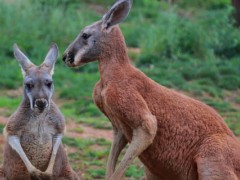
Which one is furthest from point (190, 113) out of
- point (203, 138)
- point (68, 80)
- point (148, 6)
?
point (148, 6)

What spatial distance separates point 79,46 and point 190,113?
3.48 feet

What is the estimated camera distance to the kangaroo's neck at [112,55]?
20.8ft

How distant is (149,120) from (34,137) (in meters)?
1.03

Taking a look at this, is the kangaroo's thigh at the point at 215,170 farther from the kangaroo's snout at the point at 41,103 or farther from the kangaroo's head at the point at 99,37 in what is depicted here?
the kangaroo's snout at the point at 41,103

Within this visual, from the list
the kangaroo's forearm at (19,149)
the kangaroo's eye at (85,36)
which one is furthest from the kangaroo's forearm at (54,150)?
the kangaroo's eye at (85,36)

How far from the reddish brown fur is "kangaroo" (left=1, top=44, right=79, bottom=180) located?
0.47 metres

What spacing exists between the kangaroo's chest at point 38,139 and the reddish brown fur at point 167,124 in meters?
0.52

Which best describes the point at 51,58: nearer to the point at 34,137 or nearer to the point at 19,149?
the point at 34,137

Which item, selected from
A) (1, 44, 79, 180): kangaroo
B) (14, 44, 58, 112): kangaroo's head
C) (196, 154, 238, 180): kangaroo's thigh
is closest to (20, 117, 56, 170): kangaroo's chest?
(1, 44, 79, 180): kangaroo

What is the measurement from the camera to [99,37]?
20.9 ft

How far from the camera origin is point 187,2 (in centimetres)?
1884

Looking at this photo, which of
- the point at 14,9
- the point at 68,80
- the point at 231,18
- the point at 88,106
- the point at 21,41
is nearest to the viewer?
the point at 88,106

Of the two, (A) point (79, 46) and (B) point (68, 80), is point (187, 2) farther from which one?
(A) point (79, 46)

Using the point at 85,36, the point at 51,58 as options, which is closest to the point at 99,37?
the point at 85,36
